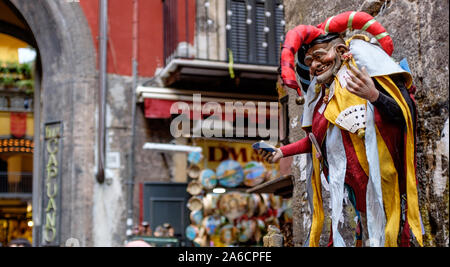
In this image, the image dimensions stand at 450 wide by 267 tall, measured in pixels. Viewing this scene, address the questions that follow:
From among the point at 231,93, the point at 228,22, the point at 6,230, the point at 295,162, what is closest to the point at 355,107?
the point at 295,162

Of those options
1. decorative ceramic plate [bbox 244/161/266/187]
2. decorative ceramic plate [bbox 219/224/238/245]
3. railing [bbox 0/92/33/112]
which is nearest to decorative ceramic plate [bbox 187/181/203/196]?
decorative ceramic plate [bbox 219/224/238/245]

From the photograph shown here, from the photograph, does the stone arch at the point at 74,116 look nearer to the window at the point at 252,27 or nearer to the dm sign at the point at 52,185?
the dm sign at the point at 52,185

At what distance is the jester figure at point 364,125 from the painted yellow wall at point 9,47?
936 centimetres

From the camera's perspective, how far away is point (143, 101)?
1078cm

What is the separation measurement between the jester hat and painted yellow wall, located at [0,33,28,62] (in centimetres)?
934

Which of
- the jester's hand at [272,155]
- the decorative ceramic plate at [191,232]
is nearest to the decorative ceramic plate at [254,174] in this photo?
the decorative ceramic plate at [191,232]

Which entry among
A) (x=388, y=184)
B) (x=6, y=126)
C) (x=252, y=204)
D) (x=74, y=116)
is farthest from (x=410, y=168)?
(x=6, y=126)

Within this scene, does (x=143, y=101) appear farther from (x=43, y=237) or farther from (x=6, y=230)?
(x=6, y=230)

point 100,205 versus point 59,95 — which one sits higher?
point 59,95

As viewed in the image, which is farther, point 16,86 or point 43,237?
point 16,86

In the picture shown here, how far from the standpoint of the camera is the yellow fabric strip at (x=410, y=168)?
9.39ft

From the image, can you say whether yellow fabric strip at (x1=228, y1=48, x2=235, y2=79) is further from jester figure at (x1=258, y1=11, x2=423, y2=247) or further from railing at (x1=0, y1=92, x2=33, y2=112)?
railing at (x1=0, y1=92, x2=33, y2=112)

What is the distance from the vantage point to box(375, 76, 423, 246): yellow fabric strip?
2861mm

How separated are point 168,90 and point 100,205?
2135mm
